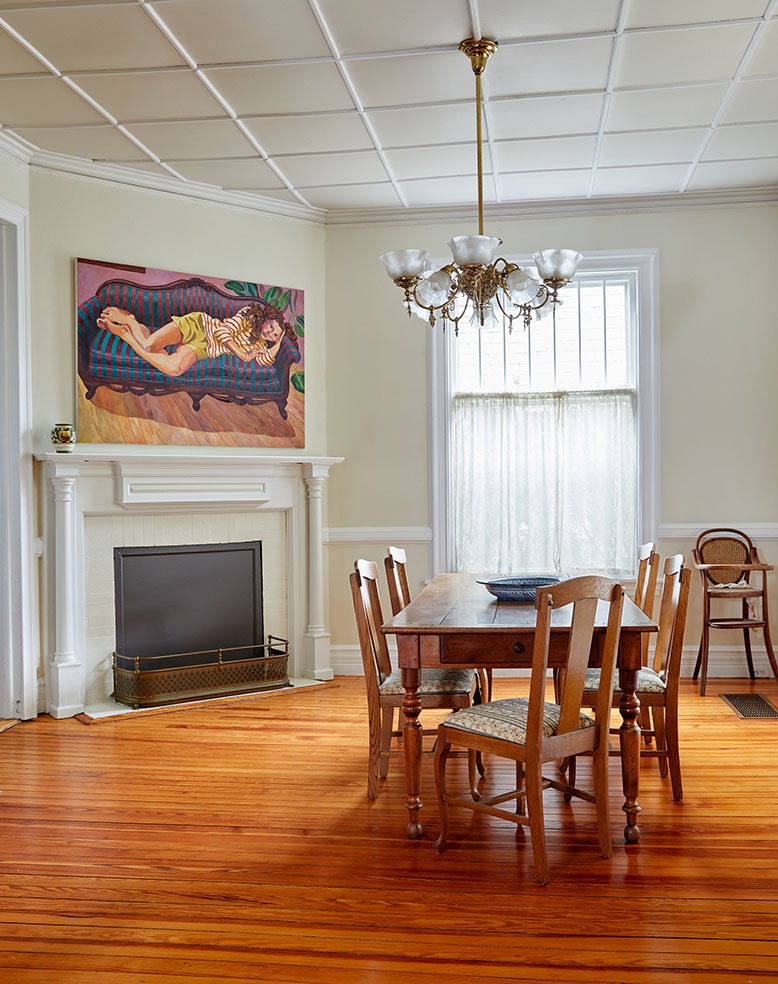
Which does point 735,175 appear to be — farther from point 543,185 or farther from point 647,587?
point 647,587

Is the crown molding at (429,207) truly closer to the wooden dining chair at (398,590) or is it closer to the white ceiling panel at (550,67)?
the white ceiling panel at (550,67)

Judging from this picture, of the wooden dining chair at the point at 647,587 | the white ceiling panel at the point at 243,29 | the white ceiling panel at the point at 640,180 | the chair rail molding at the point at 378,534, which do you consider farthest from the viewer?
the chair rail molding at the point at 378,534

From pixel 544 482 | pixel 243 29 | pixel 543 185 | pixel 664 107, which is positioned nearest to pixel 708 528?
pixel 544 482

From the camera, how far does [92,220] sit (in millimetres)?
5441

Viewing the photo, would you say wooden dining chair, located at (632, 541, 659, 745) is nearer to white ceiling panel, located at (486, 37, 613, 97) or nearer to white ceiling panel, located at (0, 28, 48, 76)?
white ceiling panel, located at (486, 37, 613, 97)

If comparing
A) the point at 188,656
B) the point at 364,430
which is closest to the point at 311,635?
the point at 188,656

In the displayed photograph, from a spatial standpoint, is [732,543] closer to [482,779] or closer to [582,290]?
[582,290]

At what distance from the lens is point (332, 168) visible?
18.0 feet

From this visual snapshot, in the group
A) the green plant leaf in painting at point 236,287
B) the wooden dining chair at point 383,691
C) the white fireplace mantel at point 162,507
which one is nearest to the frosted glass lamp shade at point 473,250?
the wooden dining chair at point 383,691

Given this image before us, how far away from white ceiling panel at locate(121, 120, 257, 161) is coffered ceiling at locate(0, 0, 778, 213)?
2cm

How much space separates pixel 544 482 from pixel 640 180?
1982mm

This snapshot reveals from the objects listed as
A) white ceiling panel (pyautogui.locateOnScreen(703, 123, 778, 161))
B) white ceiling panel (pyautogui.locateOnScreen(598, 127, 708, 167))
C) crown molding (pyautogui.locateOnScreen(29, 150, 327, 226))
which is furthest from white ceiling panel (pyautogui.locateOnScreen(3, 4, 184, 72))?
white ceiling panel (pyautogui.locateOnScreen(703, 123, 778, 161))

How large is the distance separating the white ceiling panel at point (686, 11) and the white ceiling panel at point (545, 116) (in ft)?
2.41

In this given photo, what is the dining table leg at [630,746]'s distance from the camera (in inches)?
131
